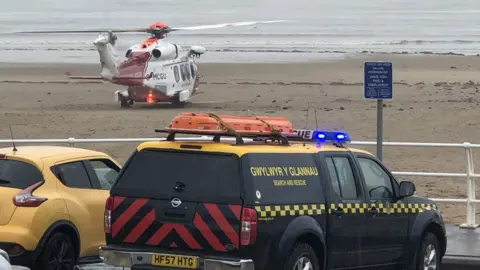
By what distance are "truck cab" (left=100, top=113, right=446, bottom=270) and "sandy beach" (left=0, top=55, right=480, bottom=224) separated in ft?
21.3

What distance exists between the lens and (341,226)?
10.2 meters

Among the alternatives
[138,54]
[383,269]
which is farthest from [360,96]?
[383,269]

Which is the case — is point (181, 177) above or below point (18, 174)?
above

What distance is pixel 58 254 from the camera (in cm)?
1091

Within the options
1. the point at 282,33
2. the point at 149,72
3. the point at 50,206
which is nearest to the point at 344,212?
the point at 50,206

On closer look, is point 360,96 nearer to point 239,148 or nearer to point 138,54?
point 138,54

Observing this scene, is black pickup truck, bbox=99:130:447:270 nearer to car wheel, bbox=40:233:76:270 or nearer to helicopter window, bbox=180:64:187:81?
car wheel, bbox=40:233:76:270

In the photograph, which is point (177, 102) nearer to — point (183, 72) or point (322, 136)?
point (183, 72)

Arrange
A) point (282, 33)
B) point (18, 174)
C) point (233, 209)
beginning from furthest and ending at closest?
point (282, 33)
point (18, 174)
point (233, 209)

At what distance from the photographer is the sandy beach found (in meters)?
23.1

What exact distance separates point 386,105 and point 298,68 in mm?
16627

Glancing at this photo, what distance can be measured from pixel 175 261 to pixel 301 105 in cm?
2422

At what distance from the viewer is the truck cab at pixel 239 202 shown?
30.1 feet

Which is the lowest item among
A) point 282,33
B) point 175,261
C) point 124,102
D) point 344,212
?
point 124,102
